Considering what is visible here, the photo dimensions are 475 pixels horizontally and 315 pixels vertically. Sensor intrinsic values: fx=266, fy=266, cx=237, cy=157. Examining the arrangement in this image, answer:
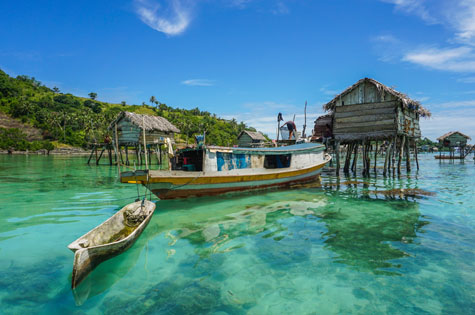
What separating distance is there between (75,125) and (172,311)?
75.8 meters

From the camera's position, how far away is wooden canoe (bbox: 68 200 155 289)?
4278 millimetres

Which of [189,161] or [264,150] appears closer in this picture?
[189,161]

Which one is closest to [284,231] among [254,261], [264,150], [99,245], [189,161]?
[254,261]

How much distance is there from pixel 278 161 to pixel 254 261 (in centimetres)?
860

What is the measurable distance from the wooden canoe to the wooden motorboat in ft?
7.80

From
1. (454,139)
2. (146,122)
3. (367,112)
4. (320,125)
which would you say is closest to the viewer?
(367,112)

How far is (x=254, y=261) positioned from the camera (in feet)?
17.9

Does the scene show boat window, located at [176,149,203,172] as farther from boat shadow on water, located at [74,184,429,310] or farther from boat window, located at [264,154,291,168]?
boat window, located at [264,154,291,168]

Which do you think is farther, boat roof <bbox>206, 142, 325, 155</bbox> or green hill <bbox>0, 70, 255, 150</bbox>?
green hill <bbox>0, 70, 255, 150</bbox>

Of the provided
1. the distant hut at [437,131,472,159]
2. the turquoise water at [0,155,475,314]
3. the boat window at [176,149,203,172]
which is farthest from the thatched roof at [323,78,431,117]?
the distant hut at [437,131,472,159]

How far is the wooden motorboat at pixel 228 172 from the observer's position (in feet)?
31.3

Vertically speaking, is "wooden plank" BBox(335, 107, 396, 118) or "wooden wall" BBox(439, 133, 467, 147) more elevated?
"wooden plank" BBox(335, 107, 396, 118)

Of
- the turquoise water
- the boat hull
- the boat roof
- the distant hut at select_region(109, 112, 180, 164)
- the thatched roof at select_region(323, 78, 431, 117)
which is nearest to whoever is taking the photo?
the turquoise water

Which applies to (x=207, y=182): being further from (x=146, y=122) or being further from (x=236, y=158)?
(x=146, y=122)
